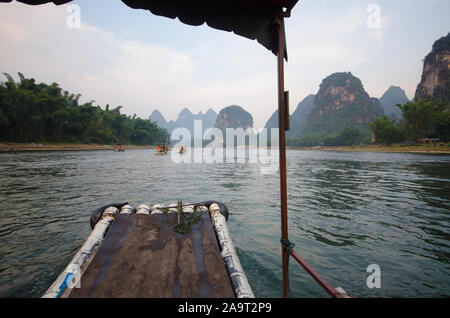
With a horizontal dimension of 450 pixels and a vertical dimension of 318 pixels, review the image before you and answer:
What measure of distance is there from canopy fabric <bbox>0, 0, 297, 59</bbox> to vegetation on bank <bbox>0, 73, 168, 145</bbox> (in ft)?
162

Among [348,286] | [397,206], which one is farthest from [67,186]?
[397,206]

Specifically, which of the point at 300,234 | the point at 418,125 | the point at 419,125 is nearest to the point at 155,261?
the point at 300,234

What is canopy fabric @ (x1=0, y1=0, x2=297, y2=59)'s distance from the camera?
3182mm

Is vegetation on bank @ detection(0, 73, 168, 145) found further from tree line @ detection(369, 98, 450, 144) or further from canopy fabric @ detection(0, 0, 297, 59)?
tree line @ detection(369, 98, 450, 144)

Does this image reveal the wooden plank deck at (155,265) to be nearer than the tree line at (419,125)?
Yes

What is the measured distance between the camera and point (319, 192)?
448 inches

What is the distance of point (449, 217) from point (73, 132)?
239 feet

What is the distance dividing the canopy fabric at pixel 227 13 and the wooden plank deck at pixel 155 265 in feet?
11.5

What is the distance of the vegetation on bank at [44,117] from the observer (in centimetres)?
3966

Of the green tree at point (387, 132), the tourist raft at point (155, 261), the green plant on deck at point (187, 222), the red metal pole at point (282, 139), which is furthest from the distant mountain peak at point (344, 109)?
the tourist raft at point (155, 261)

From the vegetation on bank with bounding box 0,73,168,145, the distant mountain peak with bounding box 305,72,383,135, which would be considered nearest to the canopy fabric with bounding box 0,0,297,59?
the vegetation on bank with bounding box 0,73,168,145

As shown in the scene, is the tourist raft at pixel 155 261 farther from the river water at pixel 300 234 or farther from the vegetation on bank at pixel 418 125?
the vegetation on bank at pixel 418 125
